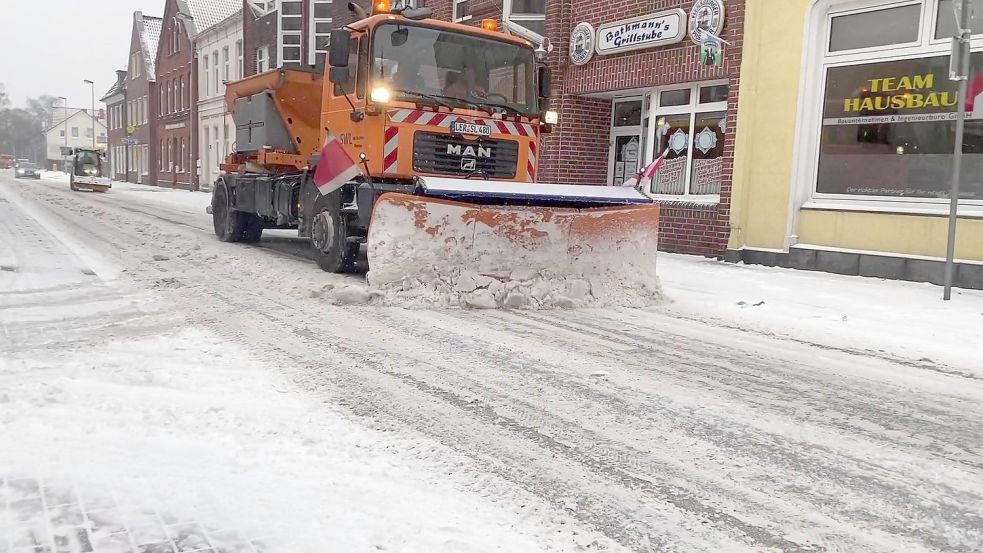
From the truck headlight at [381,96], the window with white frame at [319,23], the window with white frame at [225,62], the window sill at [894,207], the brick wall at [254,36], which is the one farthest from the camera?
the window with white frame at [225,62]

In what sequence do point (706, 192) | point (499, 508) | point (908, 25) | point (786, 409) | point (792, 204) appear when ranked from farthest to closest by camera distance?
point (706, 192) → point (792, 204) → point (908, 25) → point (786, 409) → point (499, 508)

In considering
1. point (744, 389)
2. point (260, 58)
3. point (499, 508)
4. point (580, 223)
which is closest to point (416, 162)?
point (580, 223)

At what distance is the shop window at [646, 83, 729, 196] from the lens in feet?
38.7

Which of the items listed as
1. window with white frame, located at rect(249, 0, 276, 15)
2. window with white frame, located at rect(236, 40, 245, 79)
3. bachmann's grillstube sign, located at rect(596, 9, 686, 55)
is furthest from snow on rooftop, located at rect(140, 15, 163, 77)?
bachmann's grillstube sign, located at rect(596, 9, 686, 55)

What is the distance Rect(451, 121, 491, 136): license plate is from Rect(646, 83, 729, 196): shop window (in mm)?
5096

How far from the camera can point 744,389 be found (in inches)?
163

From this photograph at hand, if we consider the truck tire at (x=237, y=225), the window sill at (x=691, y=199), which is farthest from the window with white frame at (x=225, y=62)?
the window sill at (x=691, y=199)

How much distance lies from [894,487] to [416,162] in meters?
5.49

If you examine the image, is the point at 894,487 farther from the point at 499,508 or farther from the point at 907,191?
the point at 907,191

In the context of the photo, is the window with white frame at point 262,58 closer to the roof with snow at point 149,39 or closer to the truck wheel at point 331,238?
the roof with snow at point 149,39

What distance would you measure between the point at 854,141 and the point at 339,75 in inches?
271

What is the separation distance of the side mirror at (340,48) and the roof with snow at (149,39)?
153ft

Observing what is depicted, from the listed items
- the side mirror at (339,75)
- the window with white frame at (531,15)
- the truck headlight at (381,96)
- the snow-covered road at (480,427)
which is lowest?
the snow-covered road at (480,427)

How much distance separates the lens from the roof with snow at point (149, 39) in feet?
160
